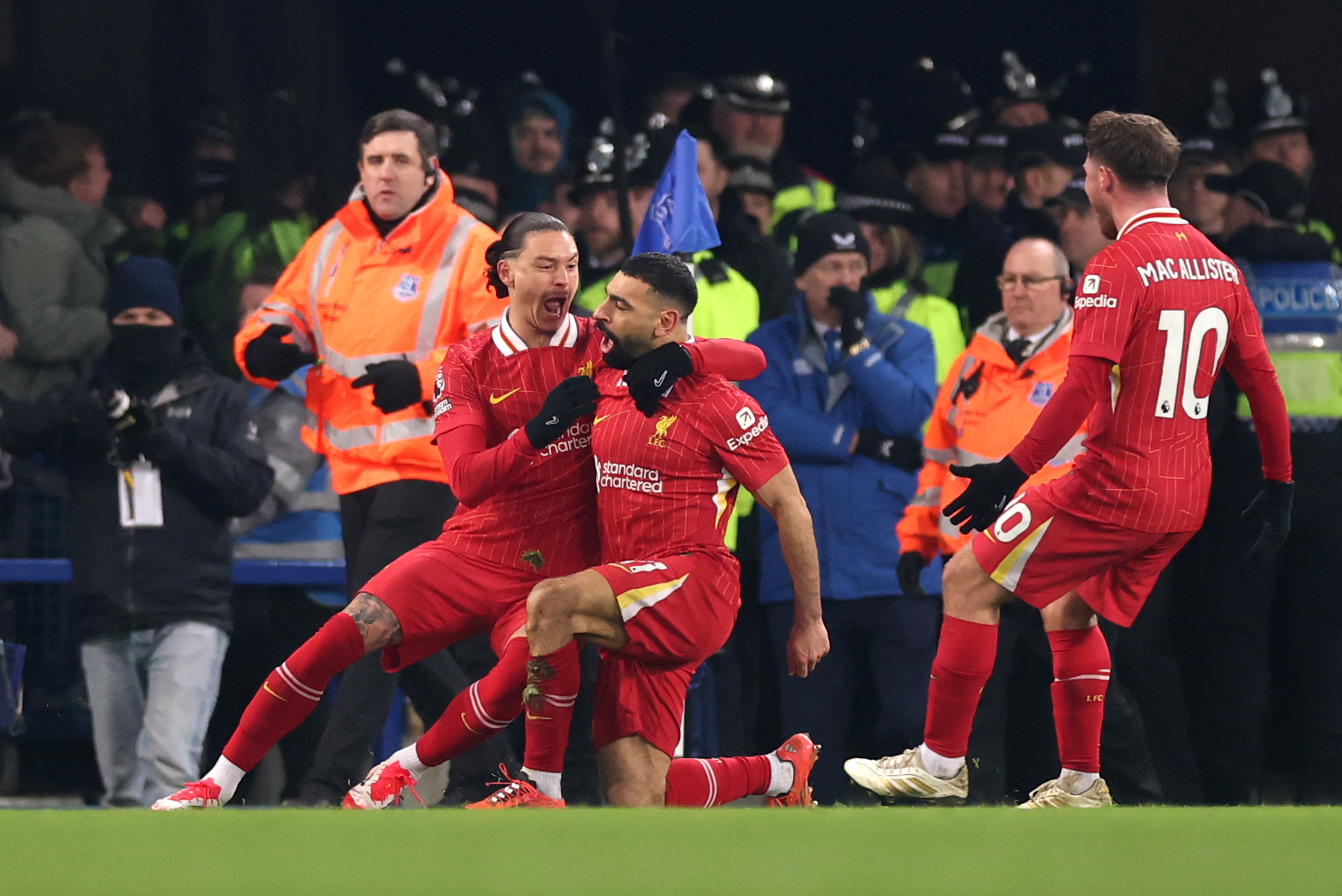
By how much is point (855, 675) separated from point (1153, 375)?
187cm

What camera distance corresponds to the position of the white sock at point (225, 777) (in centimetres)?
468

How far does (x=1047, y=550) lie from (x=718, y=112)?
9.87ft

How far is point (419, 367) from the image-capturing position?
5.41 m

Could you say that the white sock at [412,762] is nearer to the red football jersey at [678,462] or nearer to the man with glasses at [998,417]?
the red football jersey at [678,462]

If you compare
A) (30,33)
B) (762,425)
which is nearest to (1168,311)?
(762,425)

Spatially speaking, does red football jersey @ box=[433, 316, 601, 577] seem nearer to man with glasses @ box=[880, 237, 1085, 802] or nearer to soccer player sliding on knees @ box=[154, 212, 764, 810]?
soccer player sliding on knees @ box=[154, 212, 764, 810]

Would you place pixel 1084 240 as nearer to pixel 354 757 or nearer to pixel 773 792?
pixel 773 792

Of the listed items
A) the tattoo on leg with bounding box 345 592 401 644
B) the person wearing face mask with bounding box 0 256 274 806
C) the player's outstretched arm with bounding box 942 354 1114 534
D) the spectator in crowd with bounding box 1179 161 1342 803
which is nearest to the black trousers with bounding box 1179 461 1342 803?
the spectator in crowd with bounding box 1179 161 1342 803

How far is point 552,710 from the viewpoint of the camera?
4.64 meters

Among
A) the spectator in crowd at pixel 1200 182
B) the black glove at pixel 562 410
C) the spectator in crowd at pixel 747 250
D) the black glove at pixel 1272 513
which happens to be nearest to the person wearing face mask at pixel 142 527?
the black glove at pixel 562 410

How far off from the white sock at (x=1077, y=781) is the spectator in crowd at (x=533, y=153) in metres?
3.43

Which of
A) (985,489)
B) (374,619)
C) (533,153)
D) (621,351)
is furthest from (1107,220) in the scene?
(533,153)

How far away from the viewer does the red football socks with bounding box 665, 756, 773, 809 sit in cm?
477

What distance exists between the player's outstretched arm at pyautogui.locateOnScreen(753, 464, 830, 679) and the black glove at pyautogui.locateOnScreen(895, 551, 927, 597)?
3.31 feet
